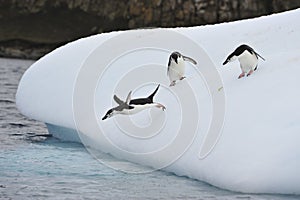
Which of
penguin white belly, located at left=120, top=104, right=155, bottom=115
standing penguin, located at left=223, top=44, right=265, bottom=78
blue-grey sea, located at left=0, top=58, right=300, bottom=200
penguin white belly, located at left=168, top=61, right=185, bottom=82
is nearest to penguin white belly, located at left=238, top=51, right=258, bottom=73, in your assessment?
standing penguin, located at left=223, top=44, right=265, bottom=78

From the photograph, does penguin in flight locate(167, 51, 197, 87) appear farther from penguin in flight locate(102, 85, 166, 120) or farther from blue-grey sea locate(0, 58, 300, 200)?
blue-grey sea locate(0, 58, 300, 200)

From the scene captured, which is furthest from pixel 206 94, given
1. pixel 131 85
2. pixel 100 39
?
pixel 100 39

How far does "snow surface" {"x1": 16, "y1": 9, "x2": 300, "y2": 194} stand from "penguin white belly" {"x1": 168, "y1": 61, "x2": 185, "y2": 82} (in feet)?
0.58

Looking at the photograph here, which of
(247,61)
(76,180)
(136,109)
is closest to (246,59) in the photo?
(247,61)

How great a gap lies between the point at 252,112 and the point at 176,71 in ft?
5.18

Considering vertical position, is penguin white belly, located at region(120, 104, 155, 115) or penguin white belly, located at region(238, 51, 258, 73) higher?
penguin white belly, located at region(238, 51, 258, 73)

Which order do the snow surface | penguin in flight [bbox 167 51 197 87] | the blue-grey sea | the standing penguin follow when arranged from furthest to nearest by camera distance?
1. penguin in flight [bbox 167 51 197 87]
2. the standing penguin
3. the blue-grey sea
4. the snow surface

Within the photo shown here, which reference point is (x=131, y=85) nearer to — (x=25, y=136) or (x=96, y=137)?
(x=96, y=137)

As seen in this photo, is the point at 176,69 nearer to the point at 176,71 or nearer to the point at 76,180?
the point at 176,71

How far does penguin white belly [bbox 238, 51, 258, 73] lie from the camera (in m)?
7.20

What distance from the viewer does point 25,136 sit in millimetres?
10031

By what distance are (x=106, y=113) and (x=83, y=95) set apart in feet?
4.40

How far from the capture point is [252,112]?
6.47m

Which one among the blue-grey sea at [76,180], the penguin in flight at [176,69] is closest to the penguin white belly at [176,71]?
the penguin in flight at [176,69]
